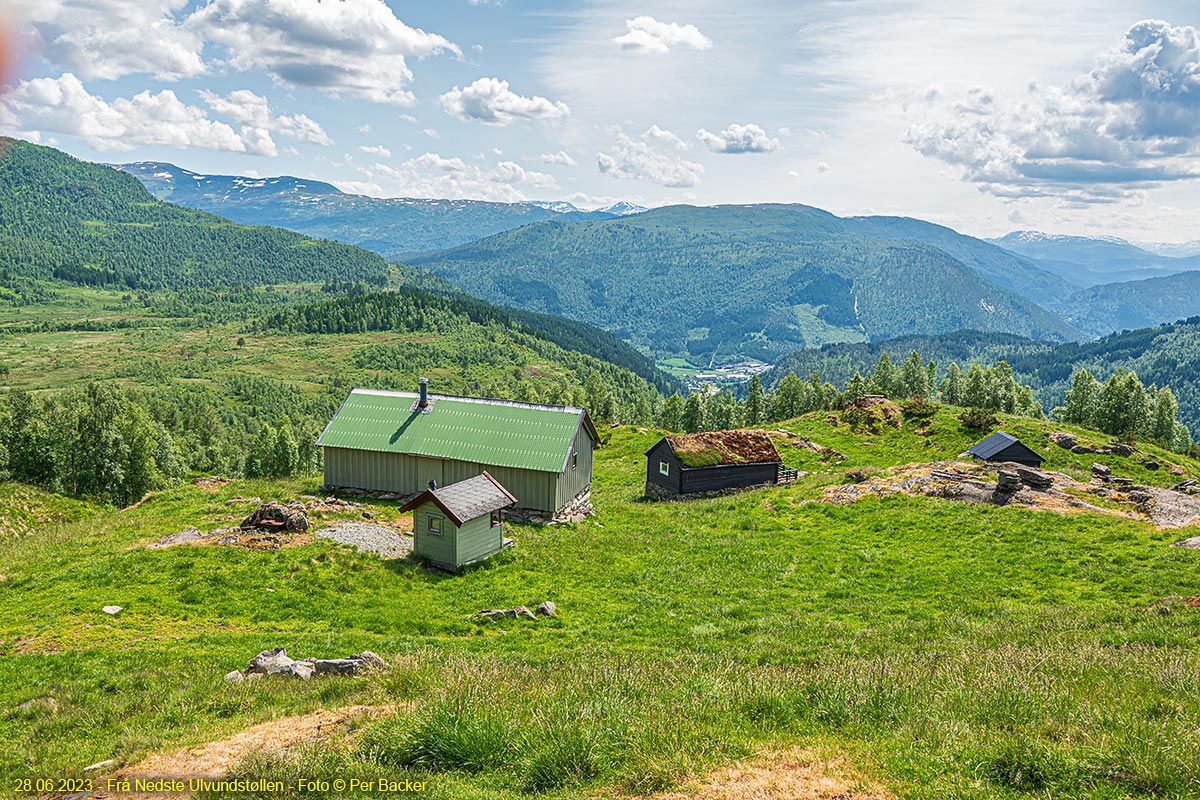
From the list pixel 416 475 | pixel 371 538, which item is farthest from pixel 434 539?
pixel 416 475

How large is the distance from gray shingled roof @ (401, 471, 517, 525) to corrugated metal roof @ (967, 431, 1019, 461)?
4085cm

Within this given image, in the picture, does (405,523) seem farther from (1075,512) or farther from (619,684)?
(1075,512)

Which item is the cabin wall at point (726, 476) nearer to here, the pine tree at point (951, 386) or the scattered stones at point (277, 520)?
the scattered stones at point (277, 520)

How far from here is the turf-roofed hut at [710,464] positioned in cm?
5284

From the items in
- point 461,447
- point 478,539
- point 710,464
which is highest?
point 461,447

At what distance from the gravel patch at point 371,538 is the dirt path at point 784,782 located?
23.7 m

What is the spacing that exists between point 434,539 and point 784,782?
74.5 feet

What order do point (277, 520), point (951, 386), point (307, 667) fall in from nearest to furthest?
1. point (307, 667)
2. point (277, 520)
3. point (951, 386)

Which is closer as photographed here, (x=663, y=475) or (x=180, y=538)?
(x=180, y=538)

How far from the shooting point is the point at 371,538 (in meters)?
32.7

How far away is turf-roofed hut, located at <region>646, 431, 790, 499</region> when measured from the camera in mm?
52844

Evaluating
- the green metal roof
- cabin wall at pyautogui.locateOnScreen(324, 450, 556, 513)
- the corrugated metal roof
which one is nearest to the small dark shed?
the corrugated metal roof

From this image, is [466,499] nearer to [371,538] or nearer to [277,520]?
[371,538]

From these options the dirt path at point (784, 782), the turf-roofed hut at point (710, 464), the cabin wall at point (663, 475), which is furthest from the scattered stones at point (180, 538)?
the turf-roofed hut at point (710, 464)
